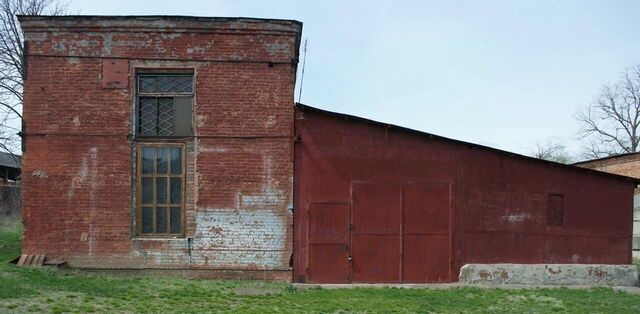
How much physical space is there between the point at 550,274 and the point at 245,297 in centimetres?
647

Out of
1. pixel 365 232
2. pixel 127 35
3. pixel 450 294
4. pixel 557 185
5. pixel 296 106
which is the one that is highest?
pixel 127 35

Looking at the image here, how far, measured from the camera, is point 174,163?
1123 centimetres

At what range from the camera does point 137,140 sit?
441 inches

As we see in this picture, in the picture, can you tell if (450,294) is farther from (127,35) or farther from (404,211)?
(127,35)

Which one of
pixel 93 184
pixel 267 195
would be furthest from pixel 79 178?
pixel 267 195

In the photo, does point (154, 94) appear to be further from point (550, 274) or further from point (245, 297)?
point (550, 274)

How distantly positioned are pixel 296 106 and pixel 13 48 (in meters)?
18.1

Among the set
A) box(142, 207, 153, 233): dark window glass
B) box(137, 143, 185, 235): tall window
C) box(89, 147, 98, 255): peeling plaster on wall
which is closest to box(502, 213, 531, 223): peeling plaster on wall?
box(137, 143, 185, 235): tall window

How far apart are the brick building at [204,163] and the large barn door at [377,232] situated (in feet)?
0.09

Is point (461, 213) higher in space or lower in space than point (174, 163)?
lower

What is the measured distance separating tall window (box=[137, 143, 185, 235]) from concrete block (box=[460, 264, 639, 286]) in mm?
5946

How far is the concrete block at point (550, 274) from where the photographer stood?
11.5 metres

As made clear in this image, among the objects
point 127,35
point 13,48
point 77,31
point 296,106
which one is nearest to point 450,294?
point 296,106

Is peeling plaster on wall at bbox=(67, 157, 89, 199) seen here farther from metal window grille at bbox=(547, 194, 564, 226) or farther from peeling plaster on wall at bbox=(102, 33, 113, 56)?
metal window grille at bbox=(547, 194, 564, 226)
